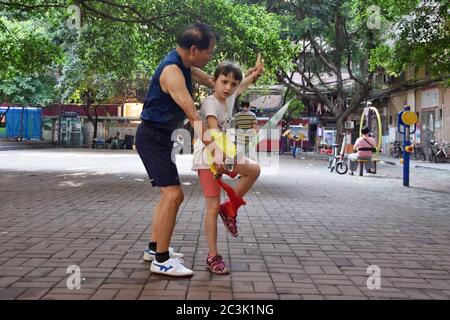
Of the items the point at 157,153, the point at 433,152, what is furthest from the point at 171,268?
the point at 433,152

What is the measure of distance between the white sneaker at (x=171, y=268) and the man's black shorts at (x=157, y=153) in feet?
1.85

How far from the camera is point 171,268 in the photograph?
352 centimetres

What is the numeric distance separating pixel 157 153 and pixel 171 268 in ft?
2.74

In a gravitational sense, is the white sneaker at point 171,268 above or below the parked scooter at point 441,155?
below

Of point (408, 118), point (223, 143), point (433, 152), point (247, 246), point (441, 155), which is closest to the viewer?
point (223, 143)

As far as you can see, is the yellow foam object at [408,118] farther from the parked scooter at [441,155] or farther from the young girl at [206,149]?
the parked scooter at [441,155]

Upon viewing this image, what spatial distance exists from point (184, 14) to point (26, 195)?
19.2 ft

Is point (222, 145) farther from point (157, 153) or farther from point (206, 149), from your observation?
point (157, 153)

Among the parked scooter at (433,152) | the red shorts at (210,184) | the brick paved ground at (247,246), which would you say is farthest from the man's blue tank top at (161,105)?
the parked scooter at (433,152)

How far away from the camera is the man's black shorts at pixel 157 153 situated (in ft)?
11.8

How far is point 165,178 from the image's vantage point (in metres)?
3.61

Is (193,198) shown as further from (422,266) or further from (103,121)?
(103,121)

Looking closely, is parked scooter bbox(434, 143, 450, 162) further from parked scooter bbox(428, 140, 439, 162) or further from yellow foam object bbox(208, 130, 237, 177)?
yellow foam object bbox(208, 130, 237, 177)

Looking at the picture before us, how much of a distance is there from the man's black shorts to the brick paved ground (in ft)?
2.33
